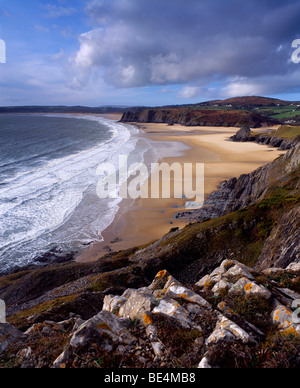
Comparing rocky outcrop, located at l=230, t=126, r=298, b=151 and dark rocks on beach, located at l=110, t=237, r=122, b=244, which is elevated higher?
rocky outcrop, located at l=230, t=126, r=298, b=151

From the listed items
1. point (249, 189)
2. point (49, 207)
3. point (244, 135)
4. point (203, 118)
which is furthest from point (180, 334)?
point (203, 118)

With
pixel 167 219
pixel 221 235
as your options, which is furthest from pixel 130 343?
pixel 167 219

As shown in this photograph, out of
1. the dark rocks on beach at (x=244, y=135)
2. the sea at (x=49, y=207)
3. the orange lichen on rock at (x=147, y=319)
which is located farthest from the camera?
the dark rocks on beach at (x=244, y=135)

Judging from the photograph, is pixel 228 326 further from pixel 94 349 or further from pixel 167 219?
pixel 167 219

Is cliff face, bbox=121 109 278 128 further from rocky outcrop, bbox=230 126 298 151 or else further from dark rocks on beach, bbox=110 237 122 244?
dark rocks on beach, bbox=110 237 122 244

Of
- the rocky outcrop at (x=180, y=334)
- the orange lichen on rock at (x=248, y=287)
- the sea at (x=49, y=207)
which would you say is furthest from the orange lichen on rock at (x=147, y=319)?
the sea at (x=49, y=207)

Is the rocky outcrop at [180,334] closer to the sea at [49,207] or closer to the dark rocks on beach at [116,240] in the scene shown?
the dark rocks on beach at [116,240]

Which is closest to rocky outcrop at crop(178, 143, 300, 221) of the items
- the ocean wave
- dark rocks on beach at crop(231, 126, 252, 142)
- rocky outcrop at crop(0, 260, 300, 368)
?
the ocean wave
